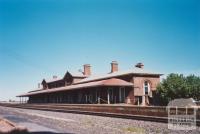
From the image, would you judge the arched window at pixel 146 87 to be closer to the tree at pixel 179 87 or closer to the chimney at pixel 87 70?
the tree at pixel 179 87

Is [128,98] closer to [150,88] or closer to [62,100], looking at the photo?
[150,88]

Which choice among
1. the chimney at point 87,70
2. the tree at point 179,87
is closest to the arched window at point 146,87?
the tree at point 179,87

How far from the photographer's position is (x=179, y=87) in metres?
28.6

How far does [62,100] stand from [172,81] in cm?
2287

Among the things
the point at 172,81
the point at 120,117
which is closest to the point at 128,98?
the point at 172,81

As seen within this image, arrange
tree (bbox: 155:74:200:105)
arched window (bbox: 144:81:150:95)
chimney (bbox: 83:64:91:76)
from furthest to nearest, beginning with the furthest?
chimney (bbox: 83:64:91:76)
arched window (bbox: 144:81:150:95)
tree (bbox: 155:74:200:105)

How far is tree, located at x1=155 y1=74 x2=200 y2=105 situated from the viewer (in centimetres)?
2831

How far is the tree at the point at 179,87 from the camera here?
2831 cm

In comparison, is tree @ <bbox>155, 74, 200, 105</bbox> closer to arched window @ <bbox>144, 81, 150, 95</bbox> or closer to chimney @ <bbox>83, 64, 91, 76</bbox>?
arched window @ <bbox>144, 81, 150, 95</bbox>

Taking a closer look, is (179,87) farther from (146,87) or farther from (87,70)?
(87,70)

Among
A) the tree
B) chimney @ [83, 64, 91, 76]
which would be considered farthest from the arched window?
chimney @ [83, 64, 91, 76]

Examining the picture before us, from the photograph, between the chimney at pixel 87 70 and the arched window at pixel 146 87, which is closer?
the arched window at pixel 146 87

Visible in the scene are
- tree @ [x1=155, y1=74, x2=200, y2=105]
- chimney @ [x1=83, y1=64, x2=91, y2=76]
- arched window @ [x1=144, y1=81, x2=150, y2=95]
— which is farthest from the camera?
chimney @ [x1=83, y1=64, x2=91, y2=76]

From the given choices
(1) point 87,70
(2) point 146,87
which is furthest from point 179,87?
(1) point 87,70
